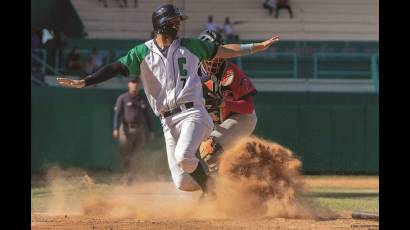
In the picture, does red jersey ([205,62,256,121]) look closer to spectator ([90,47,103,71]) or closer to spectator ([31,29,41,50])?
spectator ([90,47,103,71])

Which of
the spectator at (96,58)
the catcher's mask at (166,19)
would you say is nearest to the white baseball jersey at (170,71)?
the catcher's mask at (166,19)

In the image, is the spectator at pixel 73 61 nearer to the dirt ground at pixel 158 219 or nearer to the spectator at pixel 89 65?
the spectator at pixel 89 65

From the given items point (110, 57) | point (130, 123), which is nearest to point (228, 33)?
point (110, 57)

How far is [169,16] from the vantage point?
8.42 metres

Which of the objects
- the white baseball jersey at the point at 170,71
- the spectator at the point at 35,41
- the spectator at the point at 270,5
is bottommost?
the spectator at the point at 35,41

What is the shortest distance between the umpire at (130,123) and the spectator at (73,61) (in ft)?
18.1

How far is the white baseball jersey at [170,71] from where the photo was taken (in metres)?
8.45

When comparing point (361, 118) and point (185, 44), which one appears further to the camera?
point (361, 118)

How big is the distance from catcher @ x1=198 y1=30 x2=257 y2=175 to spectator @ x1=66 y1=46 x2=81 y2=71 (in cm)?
1179

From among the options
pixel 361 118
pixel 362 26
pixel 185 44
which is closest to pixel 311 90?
pixel 361 118

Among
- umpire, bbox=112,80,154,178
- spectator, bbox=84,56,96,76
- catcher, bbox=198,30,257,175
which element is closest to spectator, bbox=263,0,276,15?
spectator, bbox=84,56,96,76

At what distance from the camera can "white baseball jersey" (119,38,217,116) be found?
8445 mm
